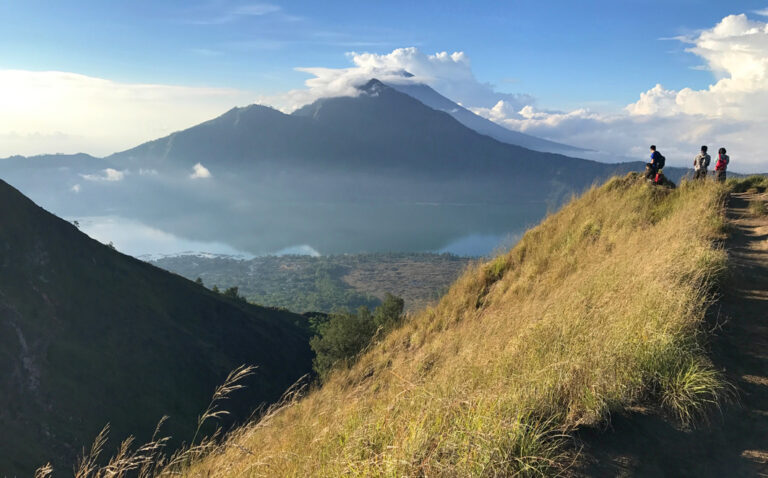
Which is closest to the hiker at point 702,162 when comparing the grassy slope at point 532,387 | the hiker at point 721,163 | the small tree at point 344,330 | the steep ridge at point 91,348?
the hiker at point 721,163

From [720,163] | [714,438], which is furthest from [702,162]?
[714,438]

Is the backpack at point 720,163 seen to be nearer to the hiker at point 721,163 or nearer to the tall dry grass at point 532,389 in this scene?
the hiker at point 721,163

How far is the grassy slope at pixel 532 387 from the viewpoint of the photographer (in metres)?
3.21

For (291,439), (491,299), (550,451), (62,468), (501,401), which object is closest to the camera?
(550,451)

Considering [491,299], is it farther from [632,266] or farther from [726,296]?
[726,296]

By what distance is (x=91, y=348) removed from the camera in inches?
1729

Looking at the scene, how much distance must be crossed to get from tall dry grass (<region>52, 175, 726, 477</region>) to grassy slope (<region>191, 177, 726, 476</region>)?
2 cm

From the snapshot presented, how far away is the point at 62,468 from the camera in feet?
99.6

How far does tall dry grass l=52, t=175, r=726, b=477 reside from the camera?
3.21 meters

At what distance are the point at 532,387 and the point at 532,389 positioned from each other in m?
0.05

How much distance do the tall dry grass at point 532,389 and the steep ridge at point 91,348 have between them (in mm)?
36163

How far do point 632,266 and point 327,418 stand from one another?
5698 millimetres

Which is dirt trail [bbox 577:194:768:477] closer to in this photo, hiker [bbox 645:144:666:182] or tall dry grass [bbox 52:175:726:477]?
tall dry grass [bbox 52:175:726:477]

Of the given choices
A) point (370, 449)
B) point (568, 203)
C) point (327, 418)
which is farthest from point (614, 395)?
point (568, 203)
